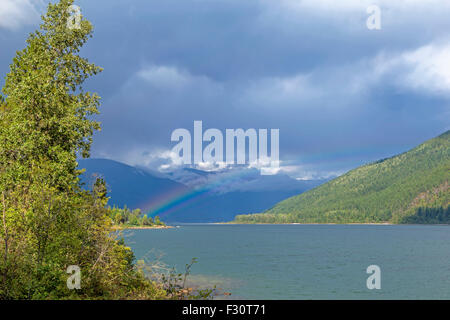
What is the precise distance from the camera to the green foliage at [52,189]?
77.4 ft

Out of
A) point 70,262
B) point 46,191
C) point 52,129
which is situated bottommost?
point 70,262

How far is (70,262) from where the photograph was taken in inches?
1006

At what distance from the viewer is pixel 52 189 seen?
2498cm

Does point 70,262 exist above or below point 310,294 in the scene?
above

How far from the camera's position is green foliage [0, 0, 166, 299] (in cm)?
2359

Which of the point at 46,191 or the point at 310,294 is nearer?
the point at 46,191
